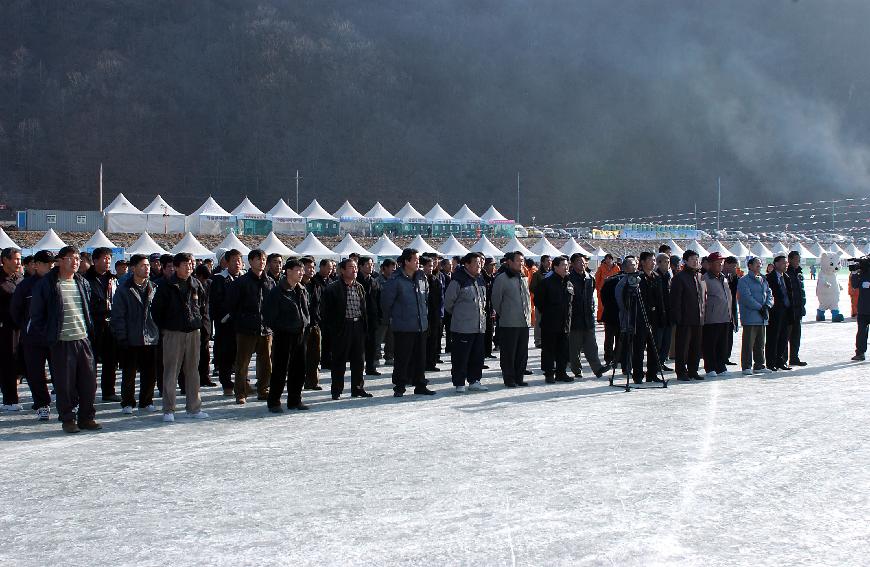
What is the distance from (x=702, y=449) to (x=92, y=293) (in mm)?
6832

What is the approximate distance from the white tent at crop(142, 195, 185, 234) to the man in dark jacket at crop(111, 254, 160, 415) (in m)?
40.0

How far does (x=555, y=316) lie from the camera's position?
403 inches

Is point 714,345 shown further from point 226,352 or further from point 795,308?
point 226,352

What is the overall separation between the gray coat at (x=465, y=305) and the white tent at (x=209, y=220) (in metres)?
40.0

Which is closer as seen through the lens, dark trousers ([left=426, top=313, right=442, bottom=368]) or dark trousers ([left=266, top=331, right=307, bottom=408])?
dark trousers ([left=266, top=331, right=307, bottom=408])

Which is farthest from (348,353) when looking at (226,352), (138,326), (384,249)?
(384,249)

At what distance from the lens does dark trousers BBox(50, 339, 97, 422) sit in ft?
23.4

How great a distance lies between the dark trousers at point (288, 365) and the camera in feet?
26.8

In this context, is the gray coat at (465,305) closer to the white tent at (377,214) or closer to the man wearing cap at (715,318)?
the man wearing cap at (715,318)

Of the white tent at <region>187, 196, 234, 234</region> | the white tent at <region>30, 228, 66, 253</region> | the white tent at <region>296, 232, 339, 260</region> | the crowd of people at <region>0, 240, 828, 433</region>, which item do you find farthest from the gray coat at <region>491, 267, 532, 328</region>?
the white tent at <region>187, 196, 234, 234</region>

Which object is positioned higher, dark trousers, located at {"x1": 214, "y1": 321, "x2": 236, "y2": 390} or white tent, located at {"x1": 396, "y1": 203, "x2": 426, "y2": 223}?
white tent, located at {"x1": 396, "y1": 203, "x2": 426, "y2": 223}

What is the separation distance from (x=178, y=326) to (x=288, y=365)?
3.87 ft

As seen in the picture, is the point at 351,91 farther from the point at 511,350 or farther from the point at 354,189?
the point at 511,350

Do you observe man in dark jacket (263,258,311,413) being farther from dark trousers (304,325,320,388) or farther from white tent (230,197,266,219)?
white tent (230,197,266,219)
